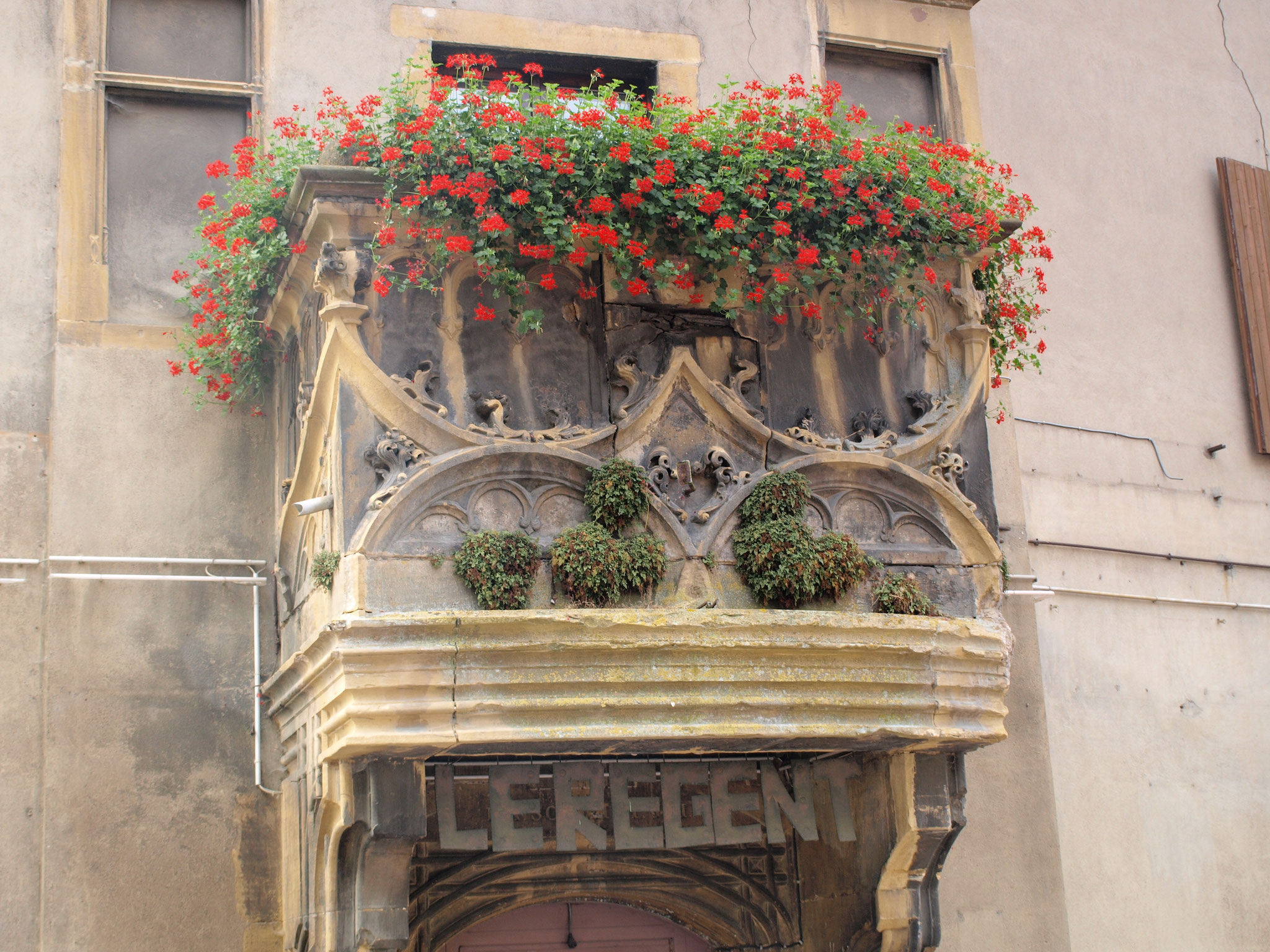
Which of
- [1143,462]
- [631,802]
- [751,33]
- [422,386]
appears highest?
[751,33]

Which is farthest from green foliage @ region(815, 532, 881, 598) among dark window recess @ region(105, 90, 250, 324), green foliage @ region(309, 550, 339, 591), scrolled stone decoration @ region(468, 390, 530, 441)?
dark window recess @ region(105, 90, 250, 324)

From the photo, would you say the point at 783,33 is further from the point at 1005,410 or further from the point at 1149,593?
the point at 1149,593

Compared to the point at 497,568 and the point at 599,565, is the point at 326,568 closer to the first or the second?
the point at 497,568

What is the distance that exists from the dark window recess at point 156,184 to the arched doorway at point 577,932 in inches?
134

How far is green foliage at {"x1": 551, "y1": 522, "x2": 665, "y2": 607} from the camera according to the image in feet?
18.4

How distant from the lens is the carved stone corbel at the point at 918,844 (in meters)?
6.37

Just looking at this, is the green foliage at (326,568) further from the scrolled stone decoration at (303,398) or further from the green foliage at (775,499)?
the green foliage at (775,499)

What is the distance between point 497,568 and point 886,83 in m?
4.59

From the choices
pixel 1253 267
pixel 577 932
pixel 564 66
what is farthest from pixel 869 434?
pixel 1253 267

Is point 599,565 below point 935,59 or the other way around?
below

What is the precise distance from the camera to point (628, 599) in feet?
18.8

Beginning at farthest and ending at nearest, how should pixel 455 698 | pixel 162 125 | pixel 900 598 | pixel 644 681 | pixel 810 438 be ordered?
pixel 162 125
pixel 810 438
pixel 900 598
pixel 644 681
pixel 455 698

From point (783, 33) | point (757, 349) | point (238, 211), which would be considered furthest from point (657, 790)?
point (783, 33)

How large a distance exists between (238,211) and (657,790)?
322cm
